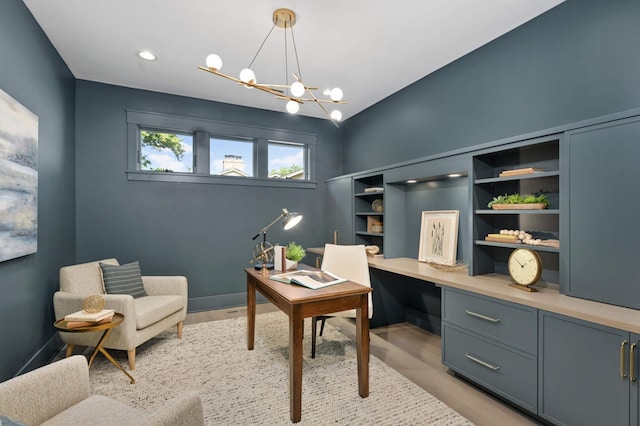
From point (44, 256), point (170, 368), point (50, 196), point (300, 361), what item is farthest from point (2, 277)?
point (300, 361)

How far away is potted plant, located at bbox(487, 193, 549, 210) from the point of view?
6.91 feet

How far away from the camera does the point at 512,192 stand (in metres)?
2.50

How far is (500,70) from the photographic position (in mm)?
2615

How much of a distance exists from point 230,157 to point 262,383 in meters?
3.07

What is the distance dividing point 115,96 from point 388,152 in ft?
11.4

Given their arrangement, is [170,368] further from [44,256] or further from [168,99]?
[168,99]

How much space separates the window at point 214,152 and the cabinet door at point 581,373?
356cm

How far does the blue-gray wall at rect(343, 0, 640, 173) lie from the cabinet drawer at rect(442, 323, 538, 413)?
1685mm

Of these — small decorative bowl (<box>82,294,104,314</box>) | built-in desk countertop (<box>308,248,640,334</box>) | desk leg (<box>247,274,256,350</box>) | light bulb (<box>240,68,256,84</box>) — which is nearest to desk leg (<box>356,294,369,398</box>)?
built-in desk countertop (<box>308,248,640,334</box>)

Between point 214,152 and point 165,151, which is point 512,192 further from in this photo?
point 165,151

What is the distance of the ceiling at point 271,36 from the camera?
7.41 feet

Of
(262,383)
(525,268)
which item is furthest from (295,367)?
(525,268)

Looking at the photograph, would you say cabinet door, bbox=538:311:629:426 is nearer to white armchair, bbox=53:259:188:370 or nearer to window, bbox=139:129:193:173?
white armchair, bbox=53:259:188:370

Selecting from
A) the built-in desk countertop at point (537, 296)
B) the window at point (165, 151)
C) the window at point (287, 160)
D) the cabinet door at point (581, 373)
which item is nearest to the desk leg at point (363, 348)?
the built-in desk countertop at point (537, 296)
